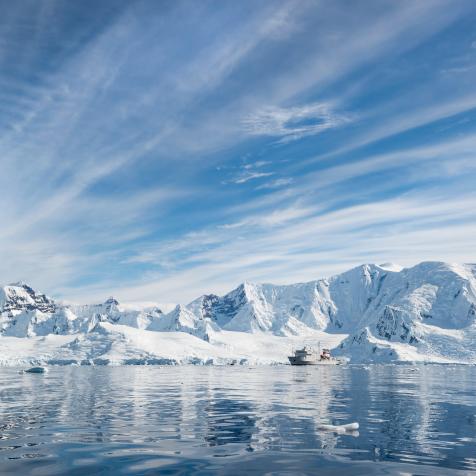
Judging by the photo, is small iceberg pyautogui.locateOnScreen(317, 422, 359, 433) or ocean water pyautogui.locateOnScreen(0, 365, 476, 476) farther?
small iceberg pyautogui.locateOnScreen(317, 422, 359, 433)

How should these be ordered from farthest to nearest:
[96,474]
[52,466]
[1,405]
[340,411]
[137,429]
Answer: [1,405], [340,411], [137,429], [52,466], [96,474]

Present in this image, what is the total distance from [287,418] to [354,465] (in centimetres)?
1537

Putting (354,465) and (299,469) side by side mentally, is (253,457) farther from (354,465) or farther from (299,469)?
(354,465)

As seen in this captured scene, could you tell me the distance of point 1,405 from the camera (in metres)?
47.2

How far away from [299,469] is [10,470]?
1147 cm

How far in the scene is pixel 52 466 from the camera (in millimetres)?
20906

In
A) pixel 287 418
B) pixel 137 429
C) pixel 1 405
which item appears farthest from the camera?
pixel 1 405

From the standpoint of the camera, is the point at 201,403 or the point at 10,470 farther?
the point at 201,403

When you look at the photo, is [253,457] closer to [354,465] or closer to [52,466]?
[354,465]

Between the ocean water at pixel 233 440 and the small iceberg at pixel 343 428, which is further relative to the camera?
the small iceberg at pixel 343 428

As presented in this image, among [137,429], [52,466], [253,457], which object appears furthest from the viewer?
[137,429]

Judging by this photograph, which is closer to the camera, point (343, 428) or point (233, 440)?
point (233, 440)

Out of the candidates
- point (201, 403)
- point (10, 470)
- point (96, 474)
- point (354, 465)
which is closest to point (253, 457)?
point (354, 465)

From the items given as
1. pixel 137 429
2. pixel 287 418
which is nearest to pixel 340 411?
pixel 287 418
